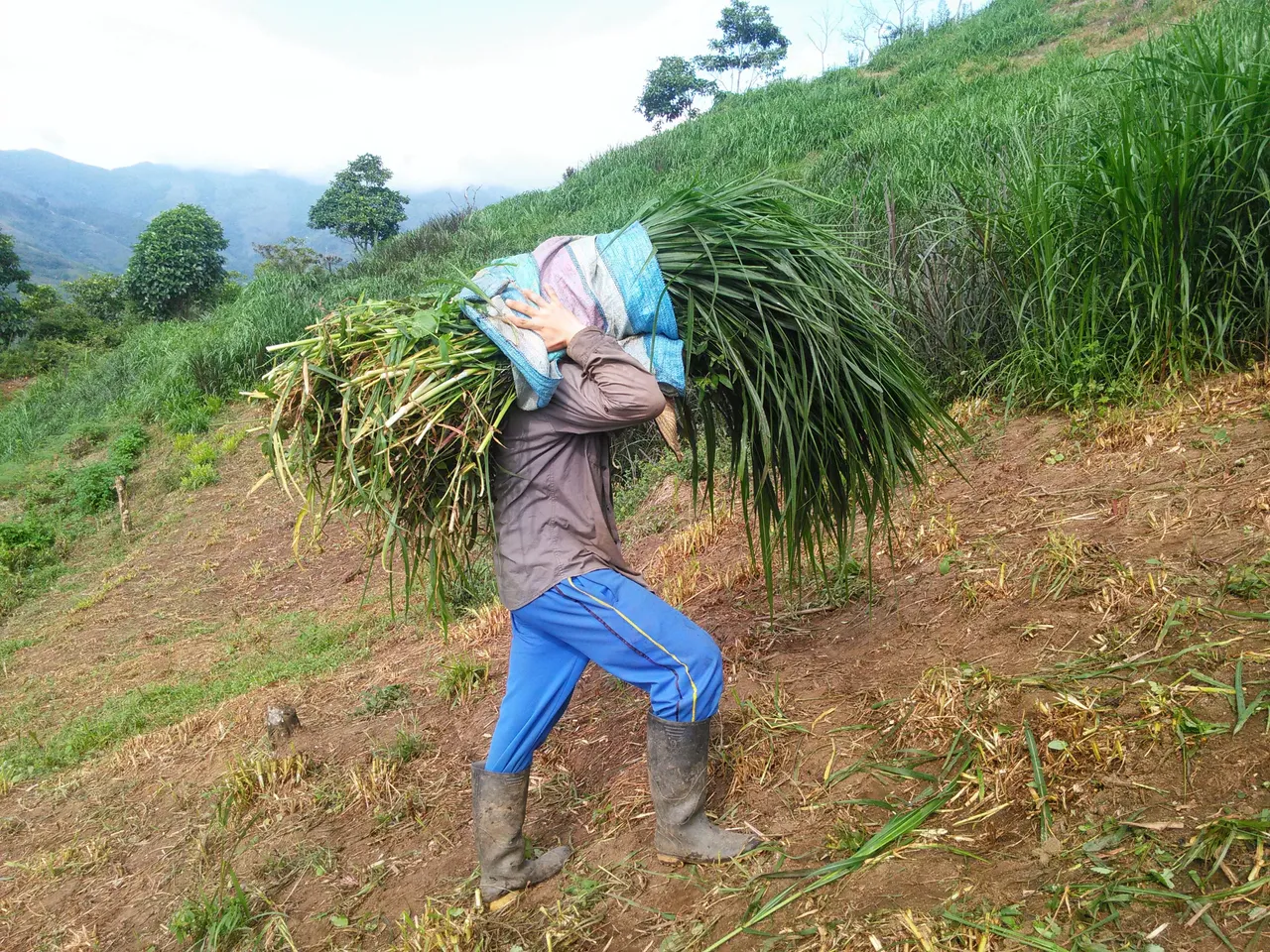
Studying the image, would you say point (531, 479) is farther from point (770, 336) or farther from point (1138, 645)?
point (1138, 645)

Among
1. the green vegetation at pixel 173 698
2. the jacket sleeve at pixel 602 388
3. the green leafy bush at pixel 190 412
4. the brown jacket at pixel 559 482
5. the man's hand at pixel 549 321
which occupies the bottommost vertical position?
the green vegetation at pixel 173 698

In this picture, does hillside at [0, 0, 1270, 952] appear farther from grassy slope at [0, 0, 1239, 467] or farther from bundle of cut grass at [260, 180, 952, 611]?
grassy slope at [0, 0, 1239, 467]

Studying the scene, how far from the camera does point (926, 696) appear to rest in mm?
2445

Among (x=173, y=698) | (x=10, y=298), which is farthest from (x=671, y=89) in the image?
(x=173, y=698)

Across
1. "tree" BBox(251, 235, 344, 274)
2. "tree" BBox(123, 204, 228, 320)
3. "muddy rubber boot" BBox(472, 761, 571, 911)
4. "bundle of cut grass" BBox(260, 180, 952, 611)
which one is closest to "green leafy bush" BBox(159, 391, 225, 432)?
"tree" BBox(251, 235, 344, 274)

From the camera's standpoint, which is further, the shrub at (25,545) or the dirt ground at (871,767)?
the shrub at (25,545)

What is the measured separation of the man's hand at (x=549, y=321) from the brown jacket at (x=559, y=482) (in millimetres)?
31

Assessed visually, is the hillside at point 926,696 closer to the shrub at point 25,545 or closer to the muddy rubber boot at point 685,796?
the muddy rubber boot at point 685,796

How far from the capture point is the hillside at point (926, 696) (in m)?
1.89

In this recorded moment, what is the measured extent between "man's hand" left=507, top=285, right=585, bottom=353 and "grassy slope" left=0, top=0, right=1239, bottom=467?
646cm

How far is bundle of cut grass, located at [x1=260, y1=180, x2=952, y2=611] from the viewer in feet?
6.90

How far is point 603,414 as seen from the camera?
2.04m

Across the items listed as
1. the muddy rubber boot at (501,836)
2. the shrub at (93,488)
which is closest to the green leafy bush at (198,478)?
the shrub at (93,488)

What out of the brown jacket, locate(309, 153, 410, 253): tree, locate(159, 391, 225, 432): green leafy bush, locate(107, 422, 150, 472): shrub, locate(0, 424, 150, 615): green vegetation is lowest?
locate(0, 424, 150, 615): green vegetation
